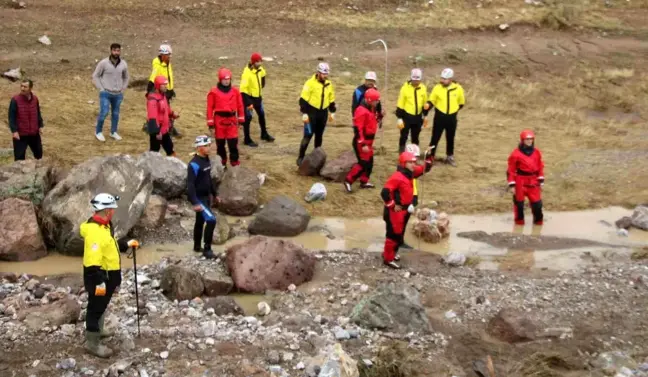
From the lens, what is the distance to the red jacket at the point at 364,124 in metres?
13.7

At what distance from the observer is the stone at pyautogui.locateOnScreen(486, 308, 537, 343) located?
361 inches

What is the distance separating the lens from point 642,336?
9445 mm

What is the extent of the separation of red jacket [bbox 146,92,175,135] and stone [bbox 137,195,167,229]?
1.64m

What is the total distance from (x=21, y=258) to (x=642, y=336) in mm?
7790

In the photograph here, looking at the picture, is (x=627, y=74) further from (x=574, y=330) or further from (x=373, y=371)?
(x=373, y=371)

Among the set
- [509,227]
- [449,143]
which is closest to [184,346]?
[509,227]

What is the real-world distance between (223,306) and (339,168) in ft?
17.7

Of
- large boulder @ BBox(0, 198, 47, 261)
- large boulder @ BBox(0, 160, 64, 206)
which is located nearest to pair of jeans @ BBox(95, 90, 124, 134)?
large boulder @ BBox(0, 160, 64, 206)

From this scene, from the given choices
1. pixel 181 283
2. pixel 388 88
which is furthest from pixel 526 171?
pixel 388 88

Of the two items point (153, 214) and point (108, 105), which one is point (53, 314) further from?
point (108, 105)

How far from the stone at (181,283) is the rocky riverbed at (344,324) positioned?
0.04 feet

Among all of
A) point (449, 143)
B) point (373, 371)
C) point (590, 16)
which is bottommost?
point (373, 371)

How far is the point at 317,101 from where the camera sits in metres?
14.6

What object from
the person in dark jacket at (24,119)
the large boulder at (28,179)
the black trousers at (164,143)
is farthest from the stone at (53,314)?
the black trousers at (164,143)
